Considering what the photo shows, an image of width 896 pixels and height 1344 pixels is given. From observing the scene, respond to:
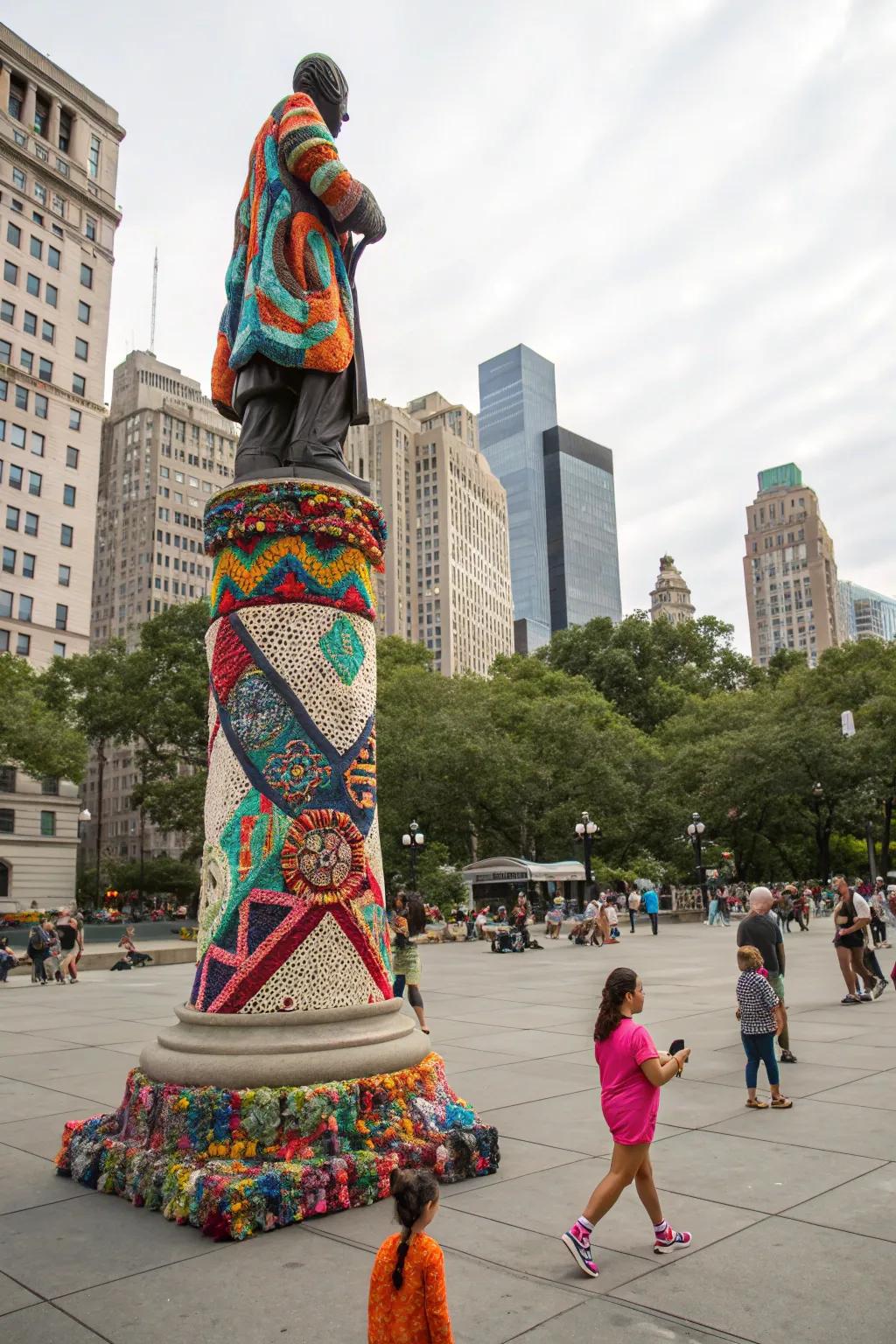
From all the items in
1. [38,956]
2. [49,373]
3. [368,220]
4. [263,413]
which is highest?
[49,373]

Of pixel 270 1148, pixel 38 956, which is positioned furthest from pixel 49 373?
pixel 270 1148

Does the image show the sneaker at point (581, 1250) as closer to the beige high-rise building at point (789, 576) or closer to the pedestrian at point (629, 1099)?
the pedestrian at point (629, 1099)

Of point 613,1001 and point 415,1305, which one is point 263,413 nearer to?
point 613,1001

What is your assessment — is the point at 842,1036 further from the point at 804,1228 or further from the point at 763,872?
the point at 763,872

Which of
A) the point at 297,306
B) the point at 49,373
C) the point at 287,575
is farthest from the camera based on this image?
the point at 49,373

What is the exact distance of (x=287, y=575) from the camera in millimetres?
6605

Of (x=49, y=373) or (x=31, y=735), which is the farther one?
(x=49, y=373)

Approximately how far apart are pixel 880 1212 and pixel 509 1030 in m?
6.92

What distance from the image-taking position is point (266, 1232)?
15.9ft

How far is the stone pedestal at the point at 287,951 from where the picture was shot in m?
5.25

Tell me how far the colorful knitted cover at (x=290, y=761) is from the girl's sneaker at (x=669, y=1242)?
7.51 feet

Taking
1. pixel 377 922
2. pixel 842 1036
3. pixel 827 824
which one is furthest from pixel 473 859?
pixel 377 922

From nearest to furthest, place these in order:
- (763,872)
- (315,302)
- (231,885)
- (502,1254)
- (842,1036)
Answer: (502,1254) → (231,885) → (315,302) → (842,1036) → (763,872)

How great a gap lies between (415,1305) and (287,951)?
3034 mm
